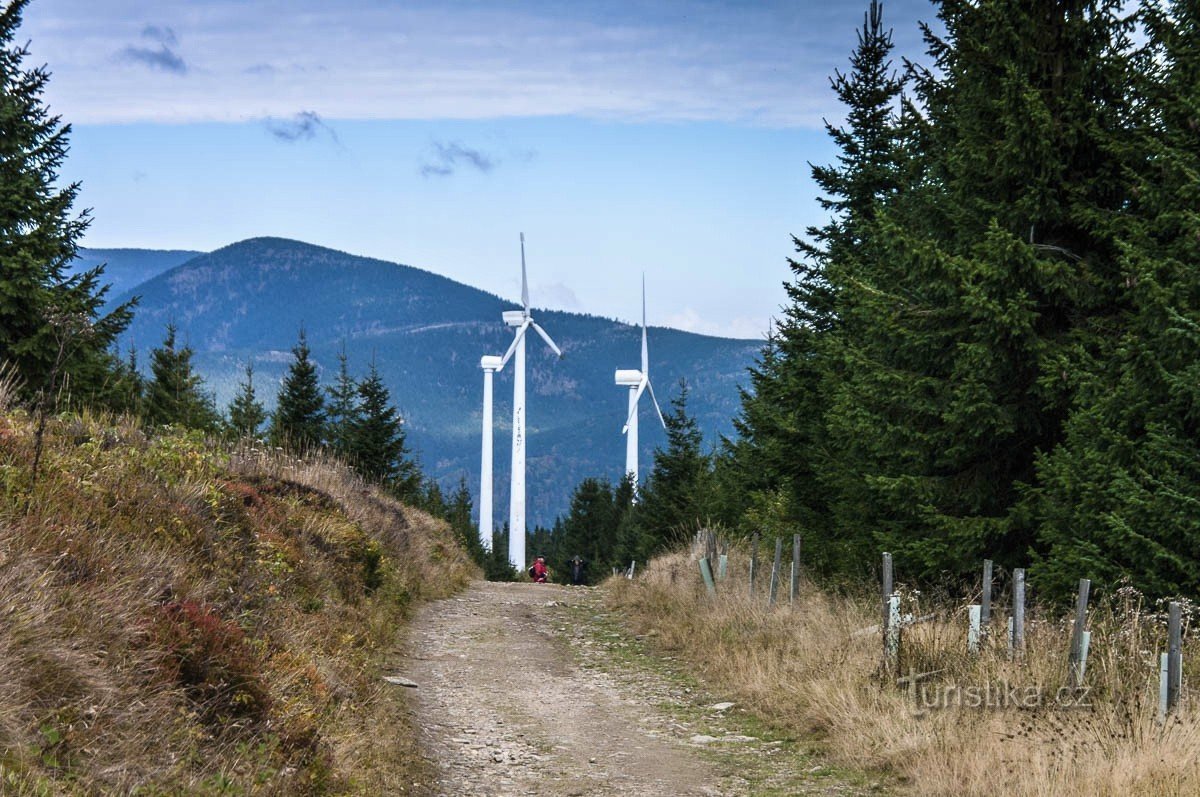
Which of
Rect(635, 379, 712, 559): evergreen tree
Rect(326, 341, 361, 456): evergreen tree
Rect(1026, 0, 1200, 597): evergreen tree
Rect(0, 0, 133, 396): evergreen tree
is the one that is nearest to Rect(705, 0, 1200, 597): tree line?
Rect(1026, 0, 1200, 597): evergreen tree

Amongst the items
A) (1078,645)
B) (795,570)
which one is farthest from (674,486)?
(1078,645)

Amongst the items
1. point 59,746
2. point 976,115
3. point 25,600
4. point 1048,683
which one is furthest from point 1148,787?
point 976,115

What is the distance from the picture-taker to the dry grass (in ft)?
24.4

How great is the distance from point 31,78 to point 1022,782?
27256mm

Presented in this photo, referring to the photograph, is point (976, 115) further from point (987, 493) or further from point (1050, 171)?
point (987, 493)

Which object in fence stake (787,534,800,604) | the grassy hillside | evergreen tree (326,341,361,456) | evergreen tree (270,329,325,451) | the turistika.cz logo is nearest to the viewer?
the grassy hillside

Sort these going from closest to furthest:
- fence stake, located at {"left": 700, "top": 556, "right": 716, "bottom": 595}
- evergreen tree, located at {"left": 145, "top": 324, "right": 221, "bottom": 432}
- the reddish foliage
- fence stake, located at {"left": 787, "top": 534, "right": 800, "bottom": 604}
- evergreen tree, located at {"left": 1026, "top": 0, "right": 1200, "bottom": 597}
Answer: the reddish foliage → evergreen tree, located at {"left": 1026, "top": 0, "right": 1200, "bottom": 597} → fence stake, located at {"left": 787, "top": 534, "right": 800, "bottom": 604} → fence stake, located at {"left": 700, "top": 556, "right": 716, "bottom": 595} → evergreen tree, located at {"left": 145, "top": 324, "right": 221, "bottom": 432}

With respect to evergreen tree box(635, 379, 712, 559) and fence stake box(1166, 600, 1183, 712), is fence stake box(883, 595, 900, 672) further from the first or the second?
evergreen tree box(635, 379, 712, 559)

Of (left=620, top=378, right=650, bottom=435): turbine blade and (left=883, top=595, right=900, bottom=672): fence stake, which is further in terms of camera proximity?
(left=620, top=378, right=650, bottom=435): turbine blade

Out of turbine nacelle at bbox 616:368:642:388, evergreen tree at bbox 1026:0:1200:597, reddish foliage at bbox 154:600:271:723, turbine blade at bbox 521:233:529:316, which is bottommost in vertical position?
reddish foliage at bbox 154:600:271:723

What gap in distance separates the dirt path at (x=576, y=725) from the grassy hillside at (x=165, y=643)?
670mm

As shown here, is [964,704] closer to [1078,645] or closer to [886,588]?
[1078,645]

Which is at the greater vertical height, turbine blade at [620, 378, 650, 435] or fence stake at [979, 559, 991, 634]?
turbine blade at [620, 378, 650, 435]

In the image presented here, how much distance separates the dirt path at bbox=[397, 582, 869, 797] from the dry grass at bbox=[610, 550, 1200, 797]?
1.83 feet
